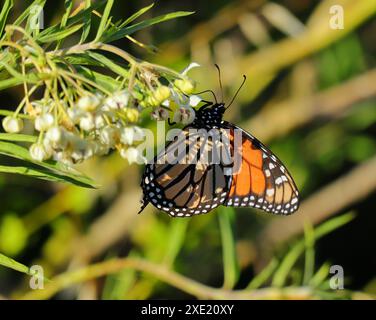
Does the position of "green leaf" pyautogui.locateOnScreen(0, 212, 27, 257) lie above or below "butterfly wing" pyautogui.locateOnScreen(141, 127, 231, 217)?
above

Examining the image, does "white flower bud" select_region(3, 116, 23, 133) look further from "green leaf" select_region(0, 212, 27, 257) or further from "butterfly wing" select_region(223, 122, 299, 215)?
"green leaf" select_region(0, 212, 27, 257)

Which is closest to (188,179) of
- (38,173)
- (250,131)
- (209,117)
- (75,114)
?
(209,117)

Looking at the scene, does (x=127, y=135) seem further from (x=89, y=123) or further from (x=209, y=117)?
(x=209, y=117)

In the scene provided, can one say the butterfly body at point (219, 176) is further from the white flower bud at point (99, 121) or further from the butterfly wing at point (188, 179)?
the white flower bud at point (99, 121)

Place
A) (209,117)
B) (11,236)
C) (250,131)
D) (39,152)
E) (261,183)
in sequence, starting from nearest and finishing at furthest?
(39,152) → (209,117) → (261,183) → (11,236) → (250,131)

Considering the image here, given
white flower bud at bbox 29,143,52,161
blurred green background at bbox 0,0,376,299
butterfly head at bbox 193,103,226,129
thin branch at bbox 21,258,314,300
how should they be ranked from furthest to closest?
1. blurred green background at bbox 0,0,376,299
2. thin branch at bbox 21,258,314,300
3. butterfly head at bbox 193,103,226,129
4. white flower bud at bbox 29,143,52,161

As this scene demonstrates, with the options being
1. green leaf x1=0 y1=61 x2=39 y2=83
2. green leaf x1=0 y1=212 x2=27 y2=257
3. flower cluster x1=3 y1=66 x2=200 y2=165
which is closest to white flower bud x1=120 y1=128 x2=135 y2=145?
flower cluster x1=3 y1=66 x2=200 y2=165

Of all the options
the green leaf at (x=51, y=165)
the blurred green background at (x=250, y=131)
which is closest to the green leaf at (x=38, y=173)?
the green leaf at (x=51, y=165)
